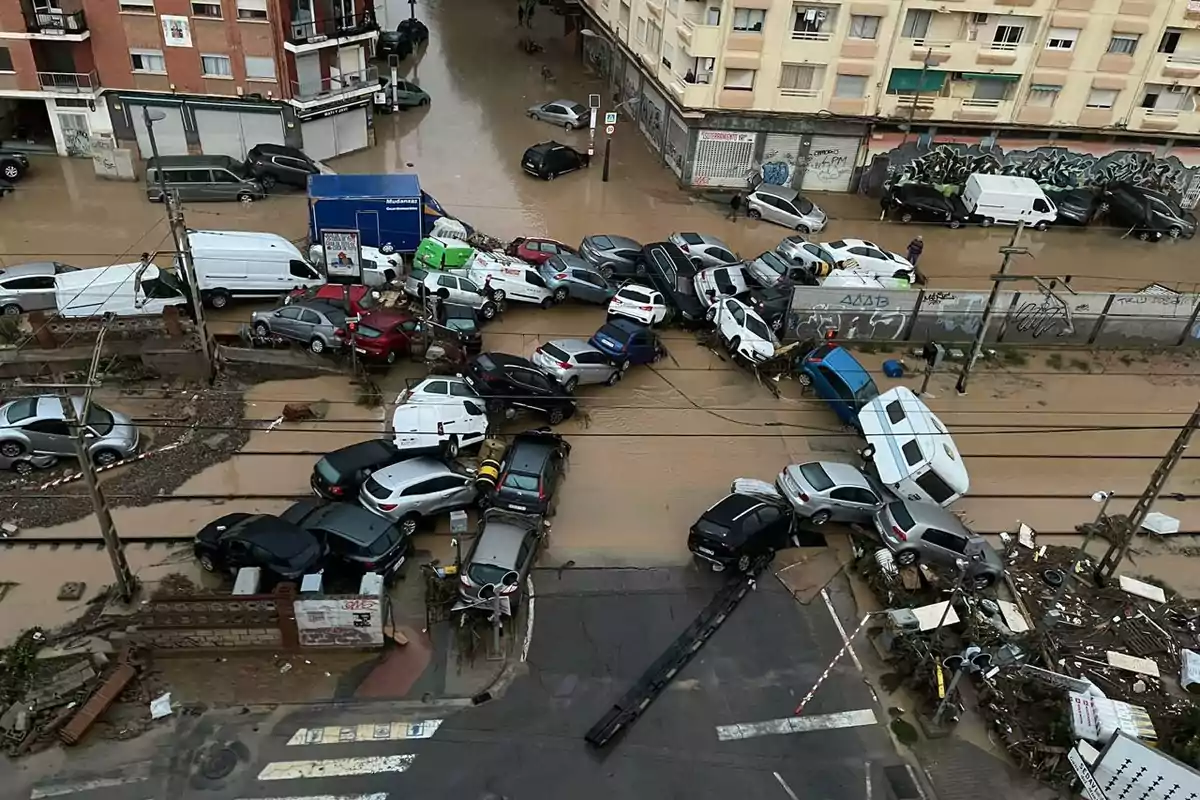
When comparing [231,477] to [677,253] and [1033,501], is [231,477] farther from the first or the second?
[1033,501]

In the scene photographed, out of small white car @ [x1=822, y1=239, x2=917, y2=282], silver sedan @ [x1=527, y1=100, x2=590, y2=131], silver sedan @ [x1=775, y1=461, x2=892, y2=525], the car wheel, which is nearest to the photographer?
silver sedan @ [x1=775, y1=461, x2=892, y2=525]

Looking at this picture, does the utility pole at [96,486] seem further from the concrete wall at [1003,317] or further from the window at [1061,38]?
the window at [1061,38]

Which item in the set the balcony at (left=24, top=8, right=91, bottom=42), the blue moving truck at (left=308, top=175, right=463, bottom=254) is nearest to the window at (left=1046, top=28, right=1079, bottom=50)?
the blue moving truck at (left=308, top=175, right=463, bottom=254)

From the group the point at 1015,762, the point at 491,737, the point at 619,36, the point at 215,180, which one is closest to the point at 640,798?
the point at 491,737

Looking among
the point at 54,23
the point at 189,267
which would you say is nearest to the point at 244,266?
the point at 189,267

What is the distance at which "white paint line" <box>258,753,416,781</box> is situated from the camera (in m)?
13.8

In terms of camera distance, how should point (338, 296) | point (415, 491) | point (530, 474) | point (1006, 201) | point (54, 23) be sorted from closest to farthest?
point (415, 491), point (530, 474), point (338, 296), point (54, 23), point (1006, 201)

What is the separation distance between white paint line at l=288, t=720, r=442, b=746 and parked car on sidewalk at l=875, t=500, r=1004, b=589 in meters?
10.4

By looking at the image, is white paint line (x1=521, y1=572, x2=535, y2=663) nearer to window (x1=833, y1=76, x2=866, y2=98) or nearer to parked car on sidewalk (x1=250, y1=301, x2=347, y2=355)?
parked car on sidewalk (x1=250, y1=301, x2=347, y2=355)

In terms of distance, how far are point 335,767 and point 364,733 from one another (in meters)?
0.72

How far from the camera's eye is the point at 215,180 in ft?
103

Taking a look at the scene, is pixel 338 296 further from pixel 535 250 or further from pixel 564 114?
pixel 564 114

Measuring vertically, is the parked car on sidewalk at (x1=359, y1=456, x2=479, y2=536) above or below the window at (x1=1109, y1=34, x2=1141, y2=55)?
below

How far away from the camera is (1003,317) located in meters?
26.6
